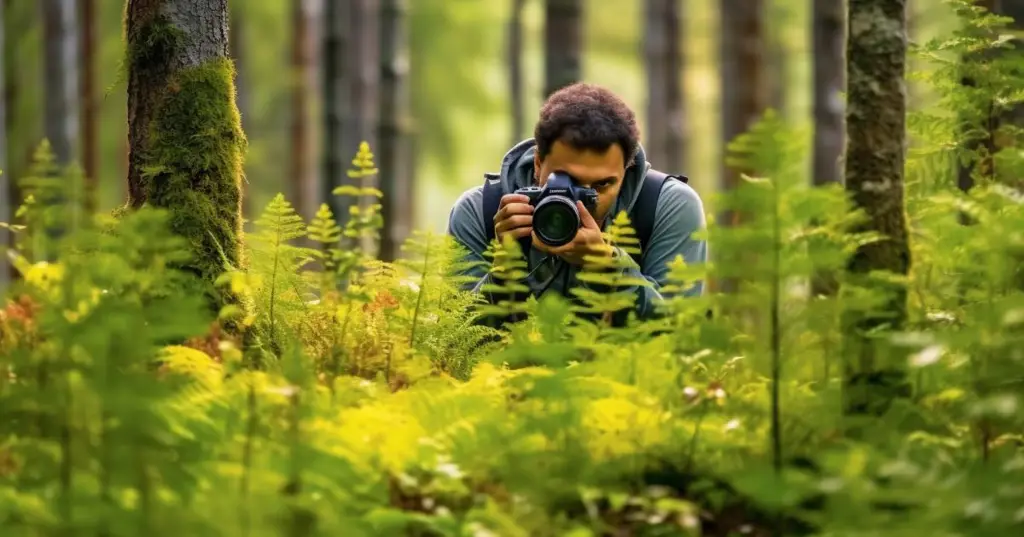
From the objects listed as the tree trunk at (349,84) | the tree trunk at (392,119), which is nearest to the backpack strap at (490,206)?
the tree trunk at (349,84)

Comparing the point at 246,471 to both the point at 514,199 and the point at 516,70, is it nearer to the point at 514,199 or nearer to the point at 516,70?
the point at 514,199

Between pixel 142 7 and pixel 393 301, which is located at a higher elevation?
pixel 142 7

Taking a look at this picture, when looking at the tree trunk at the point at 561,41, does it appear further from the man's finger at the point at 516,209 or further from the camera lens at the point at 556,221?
the camera lens at the point at 556,221

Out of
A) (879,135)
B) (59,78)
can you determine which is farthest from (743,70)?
(879,135)

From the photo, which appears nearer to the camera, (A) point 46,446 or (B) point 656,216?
(A) point 46,446

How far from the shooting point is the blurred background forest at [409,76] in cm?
1600

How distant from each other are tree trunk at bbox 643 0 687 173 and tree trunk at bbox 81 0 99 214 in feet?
26.4

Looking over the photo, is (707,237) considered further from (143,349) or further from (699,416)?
(143,349)

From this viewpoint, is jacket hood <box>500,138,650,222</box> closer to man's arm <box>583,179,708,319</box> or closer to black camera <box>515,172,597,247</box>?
man's arm <box>583,179,708,319</box>

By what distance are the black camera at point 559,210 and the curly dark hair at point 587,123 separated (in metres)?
0.18

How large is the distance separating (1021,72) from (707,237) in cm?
218

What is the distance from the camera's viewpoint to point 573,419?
3039mm

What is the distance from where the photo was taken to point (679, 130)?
808 inches

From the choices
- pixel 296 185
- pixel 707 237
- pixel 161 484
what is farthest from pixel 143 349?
pixel 296 185
